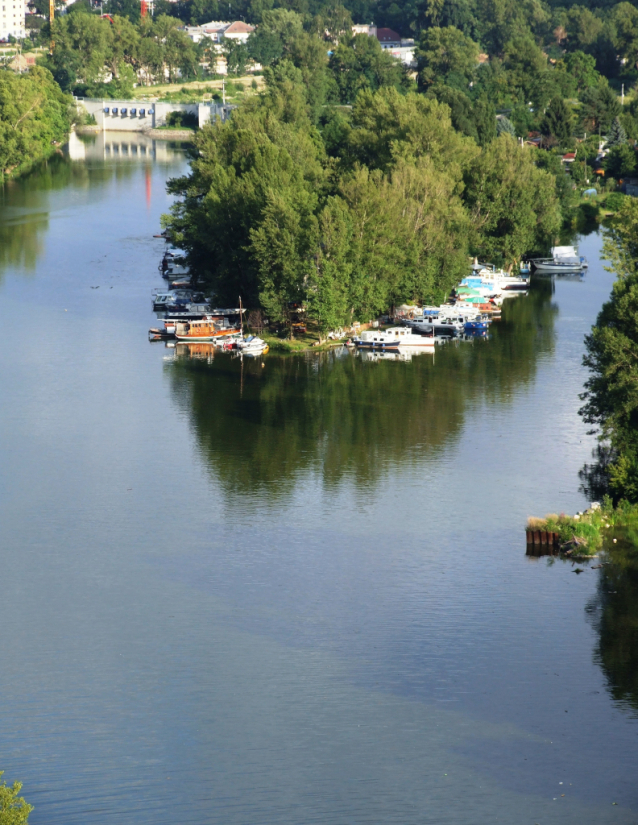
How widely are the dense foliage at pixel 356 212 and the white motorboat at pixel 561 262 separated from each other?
72cm

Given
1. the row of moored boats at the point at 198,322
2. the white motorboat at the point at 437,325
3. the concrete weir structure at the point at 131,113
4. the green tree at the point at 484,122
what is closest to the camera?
the row of moored boats at the point at 198,322

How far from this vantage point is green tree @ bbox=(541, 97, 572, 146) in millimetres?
58188

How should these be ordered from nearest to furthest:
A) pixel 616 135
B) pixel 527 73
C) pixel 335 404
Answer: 1. pixel 335 404
2. pixel 616 135
3. pixel 527 73

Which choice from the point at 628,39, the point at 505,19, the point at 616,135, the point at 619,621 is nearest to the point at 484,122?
the point at 616,135

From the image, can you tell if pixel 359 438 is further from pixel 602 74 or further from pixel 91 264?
pixel 602 74

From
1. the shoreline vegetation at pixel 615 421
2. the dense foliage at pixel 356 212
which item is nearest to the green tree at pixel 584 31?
the dense foliage at pixel 356 212

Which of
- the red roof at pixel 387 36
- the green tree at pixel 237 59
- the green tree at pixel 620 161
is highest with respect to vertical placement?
the red roof at pixel 387 36

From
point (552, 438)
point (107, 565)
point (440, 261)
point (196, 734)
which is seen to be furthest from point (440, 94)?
point (196, 734)

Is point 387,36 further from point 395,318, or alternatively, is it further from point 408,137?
point 395,318

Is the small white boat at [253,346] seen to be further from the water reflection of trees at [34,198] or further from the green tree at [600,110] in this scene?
the green tree at [600,110]

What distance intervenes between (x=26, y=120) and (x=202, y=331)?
3507 cm

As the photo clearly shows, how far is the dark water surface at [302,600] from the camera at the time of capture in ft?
45.0

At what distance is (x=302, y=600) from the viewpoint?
57.5 ft

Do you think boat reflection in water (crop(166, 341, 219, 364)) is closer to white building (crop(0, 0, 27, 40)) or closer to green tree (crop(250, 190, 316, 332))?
green tree (crop(250, 190, 316, 332))
